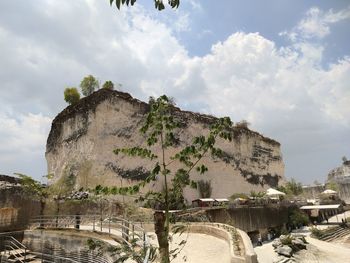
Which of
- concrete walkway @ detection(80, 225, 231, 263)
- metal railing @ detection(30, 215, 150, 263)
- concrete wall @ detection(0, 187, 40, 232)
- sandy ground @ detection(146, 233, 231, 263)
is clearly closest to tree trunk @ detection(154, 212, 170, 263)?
metal railing @ detection(30, 215, 150, 263)

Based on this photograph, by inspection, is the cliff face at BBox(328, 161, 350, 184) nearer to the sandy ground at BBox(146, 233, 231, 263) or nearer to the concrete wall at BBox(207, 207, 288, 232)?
the concrete wall at BBox(207, 207, 288, 232)

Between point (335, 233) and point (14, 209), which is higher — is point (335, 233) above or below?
below

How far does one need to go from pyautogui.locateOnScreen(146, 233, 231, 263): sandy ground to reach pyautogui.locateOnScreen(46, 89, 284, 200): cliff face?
1371 cm

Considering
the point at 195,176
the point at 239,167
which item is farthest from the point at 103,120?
the point at 239,167

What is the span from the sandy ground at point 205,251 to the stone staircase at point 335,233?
15261 millimetres

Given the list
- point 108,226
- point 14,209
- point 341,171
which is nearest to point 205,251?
point 108,226

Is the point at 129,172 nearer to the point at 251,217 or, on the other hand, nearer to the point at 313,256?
the point at 251,217

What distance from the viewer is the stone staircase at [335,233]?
2593 cm

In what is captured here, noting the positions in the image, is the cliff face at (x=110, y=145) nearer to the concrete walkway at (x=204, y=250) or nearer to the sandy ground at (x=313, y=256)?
the sandy ground at (x=313, y=256)

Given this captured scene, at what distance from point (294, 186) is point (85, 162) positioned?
32006mm

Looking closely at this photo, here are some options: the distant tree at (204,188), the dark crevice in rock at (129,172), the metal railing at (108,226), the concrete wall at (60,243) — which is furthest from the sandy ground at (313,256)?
the distant tree at (204,188)

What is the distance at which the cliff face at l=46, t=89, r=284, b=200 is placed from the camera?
2755cm

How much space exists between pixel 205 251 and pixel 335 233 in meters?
20.9

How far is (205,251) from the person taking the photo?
39.7ft
